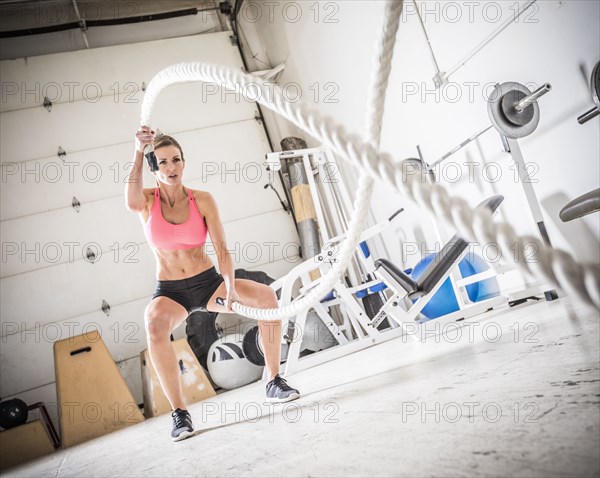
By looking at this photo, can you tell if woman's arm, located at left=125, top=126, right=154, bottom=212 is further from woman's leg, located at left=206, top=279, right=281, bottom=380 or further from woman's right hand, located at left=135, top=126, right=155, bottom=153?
woman's leg, located at left=206, top=279, right=281, bottom=380

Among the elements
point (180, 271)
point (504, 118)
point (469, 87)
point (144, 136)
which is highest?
point (469, 87)

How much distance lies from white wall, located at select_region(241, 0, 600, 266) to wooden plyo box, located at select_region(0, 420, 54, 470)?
3850mm

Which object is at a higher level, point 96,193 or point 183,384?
point 96,193

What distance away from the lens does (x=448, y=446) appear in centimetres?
88

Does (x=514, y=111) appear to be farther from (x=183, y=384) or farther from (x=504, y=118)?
(x=183, y=384)

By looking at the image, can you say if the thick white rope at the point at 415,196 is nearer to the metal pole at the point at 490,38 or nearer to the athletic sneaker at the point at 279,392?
the athletic sneaker at the point at 279,392

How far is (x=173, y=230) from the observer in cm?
234

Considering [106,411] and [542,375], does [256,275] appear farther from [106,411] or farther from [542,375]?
[542,375]

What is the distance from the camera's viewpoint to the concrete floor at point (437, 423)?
30.7 inches

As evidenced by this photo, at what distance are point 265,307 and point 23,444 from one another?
3.10m

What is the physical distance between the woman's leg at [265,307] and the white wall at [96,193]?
3.49 metres

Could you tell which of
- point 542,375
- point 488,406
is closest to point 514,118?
point 542,375

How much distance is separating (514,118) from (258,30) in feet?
16.2

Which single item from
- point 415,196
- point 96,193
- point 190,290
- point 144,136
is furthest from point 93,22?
point 415,196
